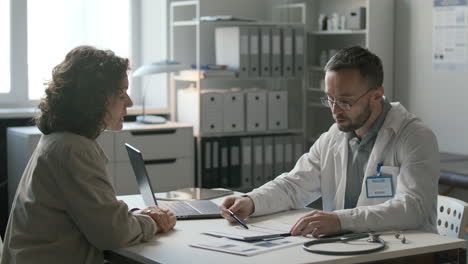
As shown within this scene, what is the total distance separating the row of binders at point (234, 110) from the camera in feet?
17.2

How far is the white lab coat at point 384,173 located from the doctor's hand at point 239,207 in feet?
0.12

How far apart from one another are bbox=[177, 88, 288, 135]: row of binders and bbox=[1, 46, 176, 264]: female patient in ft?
9.60

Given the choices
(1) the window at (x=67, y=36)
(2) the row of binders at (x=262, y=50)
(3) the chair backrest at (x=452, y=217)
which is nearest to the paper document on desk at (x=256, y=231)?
(3) the chair backrest at (x=452, y=217)

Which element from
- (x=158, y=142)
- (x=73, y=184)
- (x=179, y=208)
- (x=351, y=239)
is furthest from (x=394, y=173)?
(x=158, y=142)

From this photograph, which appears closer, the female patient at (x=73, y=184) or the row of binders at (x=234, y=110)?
the female patient at (x=73, y=184)

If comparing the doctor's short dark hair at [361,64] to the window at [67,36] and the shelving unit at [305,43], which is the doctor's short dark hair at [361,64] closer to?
the shelving unit at [305,43]

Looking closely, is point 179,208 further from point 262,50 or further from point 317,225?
point 262,50

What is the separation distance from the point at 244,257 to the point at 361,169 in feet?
2.74

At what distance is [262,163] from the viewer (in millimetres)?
5543

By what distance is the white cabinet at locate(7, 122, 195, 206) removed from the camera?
15.8 ft

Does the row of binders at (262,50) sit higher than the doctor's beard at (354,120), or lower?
higher

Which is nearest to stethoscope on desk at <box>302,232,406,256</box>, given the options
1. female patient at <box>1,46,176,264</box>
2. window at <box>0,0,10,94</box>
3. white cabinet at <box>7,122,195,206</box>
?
Answer: female patient at <box>1,46,176,264</box>

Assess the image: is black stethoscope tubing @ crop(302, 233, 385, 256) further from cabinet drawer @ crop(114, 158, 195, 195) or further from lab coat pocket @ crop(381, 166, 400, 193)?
cabinet drawer @ crop(114, 158, 195, 195)

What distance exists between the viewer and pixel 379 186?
2.65m
